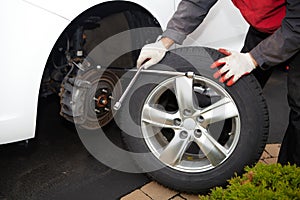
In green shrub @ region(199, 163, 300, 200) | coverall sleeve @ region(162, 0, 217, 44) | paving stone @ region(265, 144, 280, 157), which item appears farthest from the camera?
paving stone @ region(265, 144, 280, 157)

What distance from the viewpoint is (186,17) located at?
2.17 m

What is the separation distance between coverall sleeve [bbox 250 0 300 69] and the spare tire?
26 centimetres

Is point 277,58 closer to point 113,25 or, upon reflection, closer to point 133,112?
point 133,112

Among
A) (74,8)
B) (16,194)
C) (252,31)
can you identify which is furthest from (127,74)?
(16,194)

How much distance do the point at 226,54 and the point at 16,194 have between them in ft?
4.56

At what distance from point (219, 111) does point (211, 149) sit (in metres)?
0.21

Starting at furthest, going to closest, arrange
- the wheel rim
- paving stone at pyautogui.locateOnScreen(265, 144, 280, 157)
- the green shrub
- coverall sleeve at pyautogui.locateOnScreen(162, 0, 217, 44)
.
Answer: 1. paving stone at pyautogui.locateOnScreen(265, 144, 280, 157)
2. the wheel rim
3. coverall sleeve at pyautogui.locateOnScreen(162, 0, 217, 44)
4. the green shrub

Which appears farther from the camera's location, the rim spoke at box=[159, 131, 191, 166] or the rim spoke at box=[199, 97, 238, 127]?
the rim spoke at box=[159, 131, 191, 166]

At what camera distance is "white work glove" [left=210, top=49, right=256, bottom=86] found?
79.1 inches

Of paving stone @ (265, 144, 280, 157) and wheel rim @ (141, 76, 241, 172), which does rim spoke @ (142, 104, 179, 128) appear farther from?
paving stone @ (265, 144, 280, 157)

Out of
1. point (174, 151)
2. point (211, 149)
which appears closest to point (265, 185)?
point (211, 149)

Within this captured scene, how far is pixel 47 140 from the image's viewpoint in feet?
9.74

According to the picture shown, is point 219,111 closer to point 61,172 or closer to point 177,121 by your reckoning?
point 177,121

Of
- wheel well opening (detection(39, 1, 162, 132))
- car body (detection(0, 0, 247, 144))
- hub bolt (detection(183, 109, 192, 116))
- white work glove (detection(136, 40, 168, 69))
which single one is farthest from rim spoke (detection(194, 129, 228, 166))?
car body (detection(0, 0, 247, 144))
